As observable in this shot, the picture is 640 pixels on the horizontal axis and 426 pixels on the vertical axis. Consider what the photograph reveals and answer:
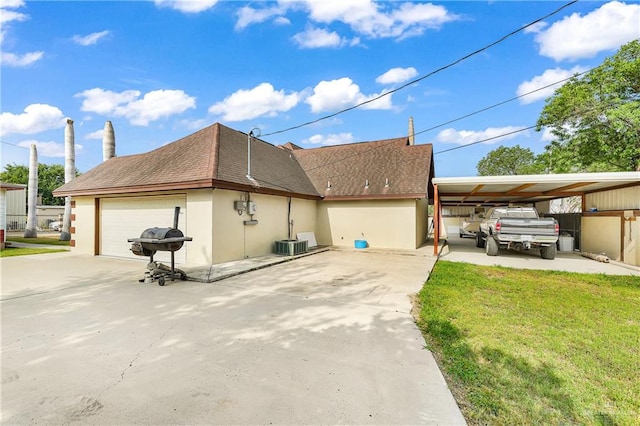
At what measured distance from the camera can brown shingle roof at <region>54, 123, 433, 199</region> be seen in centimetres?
934

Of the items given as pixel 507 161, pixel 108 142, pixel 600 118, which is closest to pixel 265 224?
pixel 108 142

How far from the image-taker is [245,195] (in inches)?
384

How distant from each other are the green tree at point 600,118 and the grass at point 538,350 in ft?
47.2

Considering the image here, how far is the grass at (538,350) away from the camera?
7.47 feet

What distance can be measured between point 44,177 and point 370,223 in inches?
2092

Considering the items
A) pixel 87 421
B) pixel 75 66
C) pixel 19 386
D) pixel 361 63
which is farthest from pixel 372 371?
pixel 75 66

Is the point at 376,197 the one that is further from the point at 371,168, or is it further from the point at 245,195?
the point at 245,195

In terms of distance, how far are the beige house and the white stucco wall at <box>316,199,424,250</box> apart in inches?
1.9

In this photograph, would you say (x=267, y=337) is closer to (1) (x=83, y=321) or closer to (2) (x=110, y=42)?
(1) (x=83, y=321)

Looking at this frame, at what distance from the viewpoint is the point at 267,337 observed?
11.9 ft

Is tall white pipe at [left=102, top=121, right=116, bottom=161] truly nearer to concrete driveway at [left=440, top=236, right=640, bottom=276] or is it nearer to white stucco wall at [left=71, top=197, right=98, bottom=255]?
white stucco wall at [left=71, top=197, right=98, bottom=255]

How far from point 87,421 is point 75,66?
42.7 feet

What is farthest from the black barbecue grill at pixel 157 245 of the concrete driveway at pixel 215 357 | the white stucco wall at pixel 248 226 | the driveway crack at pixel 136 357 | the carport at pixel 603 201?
the carport at pixel 603 201

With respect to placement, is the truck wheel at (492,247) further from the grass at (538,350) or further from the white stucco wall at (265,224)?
the grass at (538,350)
